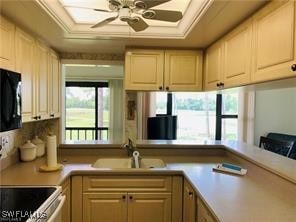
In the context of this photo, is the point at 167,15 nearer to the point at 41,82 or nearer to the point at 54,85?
the point at 41,82

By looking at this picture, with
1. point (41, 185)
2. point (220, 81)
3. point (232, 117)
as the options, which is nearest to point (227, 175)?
point (220, 81)

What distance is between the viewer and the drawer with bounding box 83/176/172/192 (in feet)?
7.93

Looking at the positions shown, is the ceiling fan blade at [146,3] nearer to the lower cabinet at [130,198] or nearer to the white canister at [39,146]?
the lower cabinet at [130,198]

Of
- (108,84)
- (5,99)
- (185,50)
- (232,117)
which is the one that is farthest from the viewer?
(108,84)

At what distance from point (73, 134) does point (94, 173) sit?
445 centimetres

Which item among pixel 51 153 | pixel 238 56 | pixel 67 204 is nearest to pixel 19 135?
pixel 51 153

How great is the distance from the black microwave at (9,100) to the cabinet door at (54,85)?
1.26 meters

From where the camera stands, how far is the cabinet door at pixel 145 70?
3.09m

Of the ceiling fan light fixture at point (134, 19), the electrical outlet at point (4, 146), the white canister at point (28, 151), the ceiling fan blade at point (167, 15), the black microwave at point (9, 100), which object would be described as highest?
the ceiling fan blade at point (167, 15)

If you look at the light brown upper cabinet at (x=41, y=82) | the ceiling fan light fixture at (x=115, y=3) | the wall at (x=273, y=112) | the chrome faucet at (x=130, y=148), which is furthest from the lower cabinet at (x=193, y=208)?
the wall at (x=273, y=112)

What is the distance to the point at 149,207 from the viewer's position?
243cm

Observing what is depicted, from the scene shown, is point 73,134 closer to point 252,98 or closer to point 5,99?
point 252,98

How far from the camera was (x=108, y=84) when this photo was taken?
21.6 feet

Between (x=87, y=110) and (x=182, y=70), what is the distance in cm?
402
